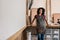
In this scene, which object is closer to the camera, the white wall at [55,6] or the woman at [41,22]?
the woman at [41,22]

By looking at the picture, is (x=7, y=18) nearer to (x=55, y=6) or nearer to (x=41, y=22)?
(x=41, y=22)

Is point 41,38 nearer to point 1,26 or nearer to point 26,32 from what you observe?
point 26,32

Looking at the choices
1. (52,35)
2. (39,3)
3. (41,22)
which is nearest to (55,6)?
(39,3)

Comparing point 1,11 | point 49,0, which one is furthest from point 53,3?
point 1,11

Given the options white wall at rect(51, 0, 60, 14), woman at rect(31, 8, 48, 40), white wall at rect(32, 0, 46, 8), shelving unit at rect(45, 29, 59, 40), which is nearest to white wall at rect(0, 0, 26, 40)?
woman at rect(31, 8, 48, 40)

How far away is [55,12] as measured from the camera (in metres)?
3.61

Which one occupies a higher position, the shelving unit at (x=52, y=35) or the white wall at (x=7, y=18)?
the white wall at (x=7, y=18)

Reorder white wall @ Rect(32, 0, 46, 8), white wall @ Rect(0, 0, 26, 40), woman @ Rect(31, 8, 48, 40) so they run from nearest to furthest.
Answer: white wall @ Rect(0, 0, 26, 40), woman @ Rect(31, 8, 48, 40), white wall @ Rect(32, 0, 46, 8)

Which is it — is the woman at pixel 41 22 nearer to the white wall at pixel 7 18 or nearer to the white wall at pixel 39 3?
the white wall at pixel 39 3

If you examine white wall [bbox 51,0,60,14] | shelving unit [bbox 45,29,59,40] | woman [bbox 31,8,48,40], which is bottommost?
shelving unit [bbox 45,29,59,40]

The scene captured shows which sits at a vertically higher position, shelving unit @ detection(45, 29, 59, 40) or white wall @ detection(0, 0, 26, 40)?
white wall @ detection(0, 0, 26, 40)

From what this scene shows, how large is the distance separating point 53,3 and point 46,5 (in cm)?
20

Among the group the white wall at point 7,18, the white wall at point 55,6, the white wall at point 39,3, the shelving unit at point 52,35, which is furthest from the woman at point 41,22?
the white wall at point 7,18

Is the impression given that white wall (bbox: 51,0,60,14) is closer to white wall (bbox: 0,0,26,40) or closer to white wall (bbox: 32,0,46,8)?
white wall (bbox: 32,0,46,8)
